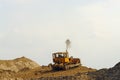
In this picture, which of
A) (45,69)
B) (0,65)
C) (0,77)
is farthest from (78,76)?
(0,65)

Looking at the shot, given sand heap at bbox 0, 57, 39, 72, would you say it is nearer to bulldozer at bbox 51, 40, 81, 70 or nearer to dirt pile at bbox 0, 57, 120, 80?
dirt pile at bbox 0, 57, 120, 80

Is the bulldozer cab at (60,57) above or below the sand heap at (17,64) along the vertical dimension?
below

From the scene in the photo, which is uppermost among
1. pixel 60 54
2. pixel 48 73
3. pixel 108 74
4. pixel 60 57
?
pixel 60 54

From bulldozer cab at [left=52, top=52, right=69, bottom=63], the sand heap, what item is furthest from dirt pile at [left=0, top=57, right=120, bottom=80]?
bulldozer cab at [left=52, top=52, right=69, bottom=63]

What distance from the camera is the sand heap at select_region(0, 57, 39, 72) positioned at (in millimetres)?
55312

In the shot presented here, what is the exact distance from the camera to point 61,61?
43750 millimetres

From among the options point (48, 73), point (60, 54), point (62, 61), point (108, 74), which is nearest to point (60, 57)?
point (60, 54)

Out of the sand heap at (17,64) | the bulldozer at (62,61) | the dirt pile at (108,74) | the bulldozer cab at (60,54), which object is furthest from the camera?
the sand heap at (17,64)

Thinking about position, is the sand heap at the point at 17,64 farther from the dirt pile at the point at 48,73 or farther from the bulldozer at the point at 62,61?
the bulldozer at the point at 62,61

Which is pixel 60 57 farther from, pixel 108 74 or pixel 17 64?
pixel 17 64

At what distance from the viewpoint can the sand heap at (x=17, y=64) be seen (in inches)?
2178

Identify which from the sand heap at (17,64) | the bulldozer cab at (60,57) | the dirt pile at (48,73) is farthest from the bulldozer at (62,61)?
the sand heap at (17,64)

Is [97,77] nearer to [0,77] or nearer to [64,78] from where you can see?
[64,78]

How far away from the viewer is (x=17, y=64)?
186 ft
